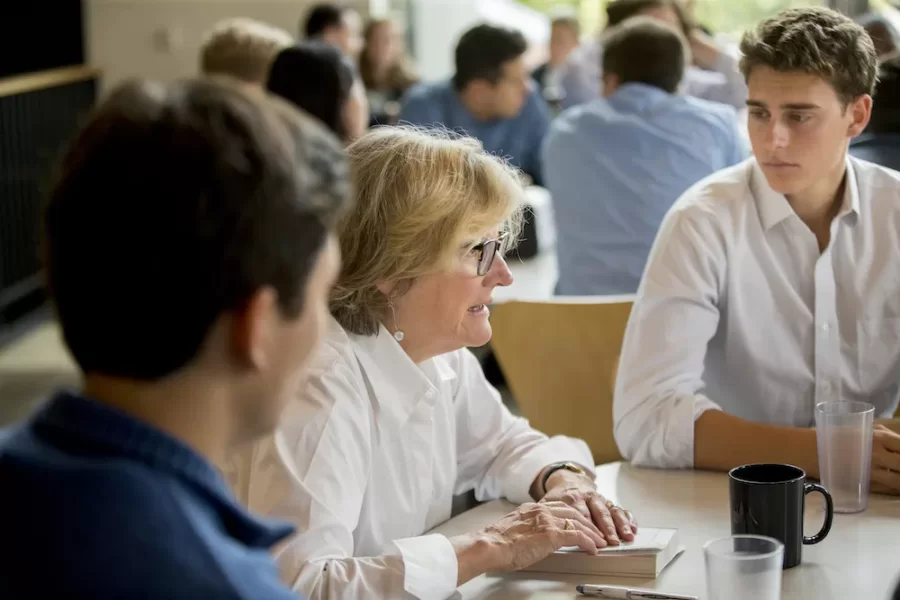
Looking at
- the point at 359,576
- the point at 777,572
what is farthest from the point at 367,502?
the point at 777,572

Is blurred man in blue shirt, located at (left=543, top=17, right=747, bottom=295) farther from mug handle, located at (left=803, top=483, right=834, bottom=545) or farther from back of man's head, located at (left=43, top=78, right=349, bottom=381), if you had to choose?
back of man's head, located at (left=43, top=78, right=349, bottom=381)

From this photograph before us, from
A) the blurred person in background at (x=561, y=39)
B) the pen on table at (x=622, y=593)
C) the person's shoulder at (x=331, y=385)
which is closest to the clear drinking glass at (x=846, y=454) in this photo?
the pen on table at (x=622, y=593)

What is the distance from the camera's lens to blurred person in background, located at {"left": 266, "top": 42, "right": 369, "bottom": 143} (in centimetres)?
346

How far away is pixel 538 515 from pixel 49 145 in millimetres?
5805

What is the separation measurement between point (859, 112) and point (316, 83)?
5.77 ft

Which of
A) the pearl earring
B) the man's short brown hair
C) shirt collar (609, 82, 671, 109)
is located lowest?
the pearl earring

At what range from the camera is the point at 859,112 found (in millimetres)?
2170

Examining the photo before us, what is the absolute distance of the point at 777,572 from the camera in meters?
1.25

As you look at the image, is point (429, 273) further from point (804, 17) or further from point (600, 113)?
point (600, 113)

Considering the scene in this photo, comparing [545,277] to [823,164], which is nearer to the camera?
[823,164]

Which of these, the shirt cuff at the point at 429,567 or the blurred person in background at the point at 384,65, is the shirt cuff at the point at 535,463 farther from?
the blurred person in background at the point at 384,65

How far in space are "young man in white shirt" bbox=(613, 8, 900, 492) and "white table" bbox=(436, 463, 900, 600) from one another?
22 cm

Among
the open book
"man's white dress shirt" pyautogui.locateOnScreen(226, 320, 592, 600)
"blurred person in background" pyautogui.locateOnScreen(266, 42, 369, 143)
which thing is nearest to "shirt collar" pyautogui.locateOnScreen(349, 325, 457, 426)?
"man's white dress shirt" pyautogui.locateOnScreen(226, 320, 592, 600)

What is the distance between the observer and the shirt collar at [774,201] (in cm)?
212
